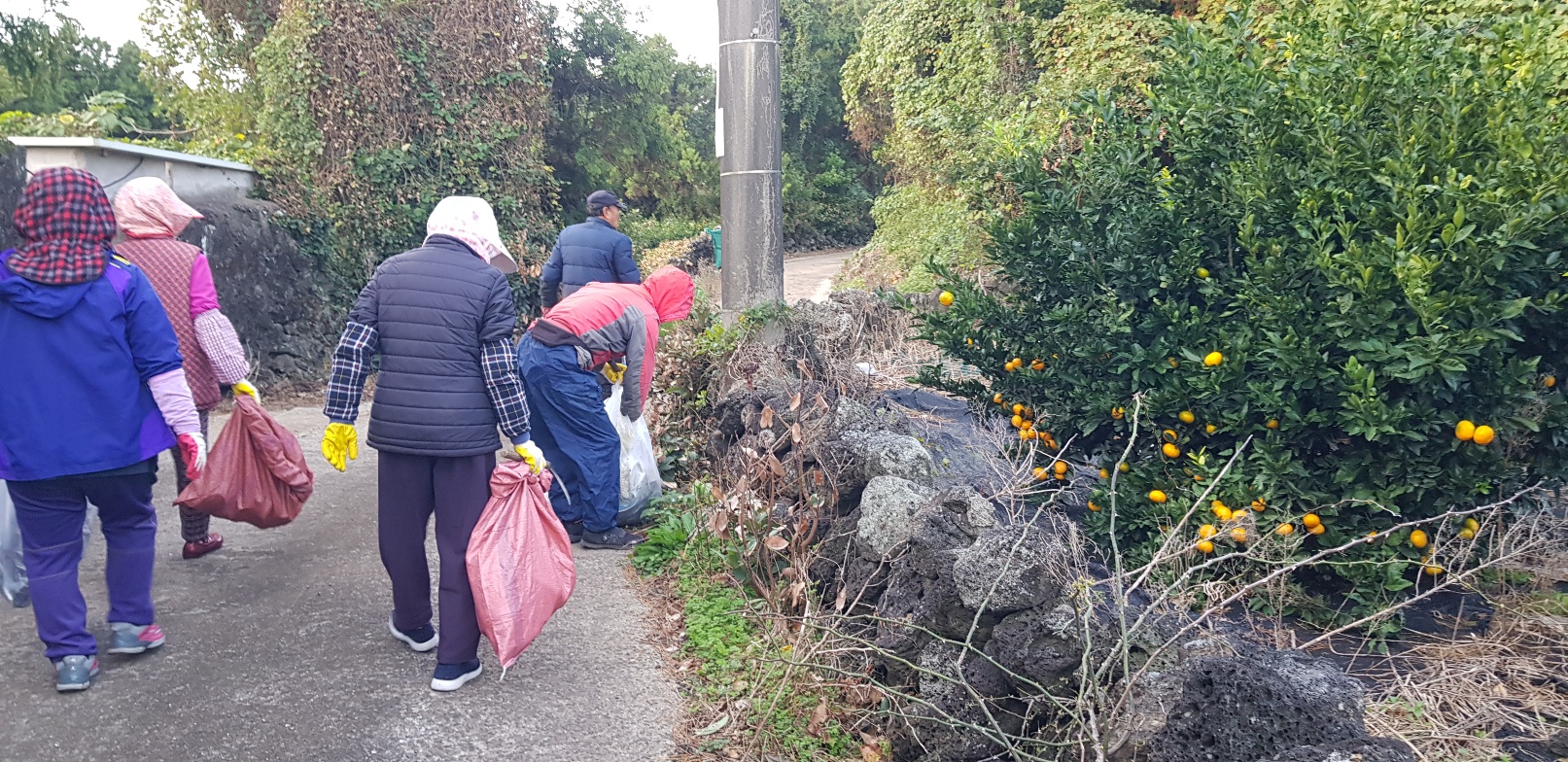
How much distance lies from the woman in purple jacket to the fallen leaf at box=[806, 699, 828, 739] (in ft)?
8.33

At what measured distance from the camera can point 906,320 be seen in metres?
8.11

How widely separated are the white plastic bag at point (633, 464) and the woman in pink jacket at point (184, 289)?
1773mm

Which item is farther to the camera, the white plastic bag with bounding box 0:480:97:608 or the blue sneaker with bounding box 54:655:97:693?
the white plastic bag with bounding box 0:480:97:608

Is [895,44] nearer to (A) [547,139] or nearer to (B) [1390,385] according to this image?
(A) [547,139]

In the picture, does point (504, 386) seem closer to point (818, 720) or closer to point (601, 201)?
point (818, 720)

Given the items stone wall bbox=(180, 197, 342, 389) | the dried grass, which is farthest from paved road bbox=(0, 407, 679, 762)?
stone wall bbox=(180, 197, 342, 389)

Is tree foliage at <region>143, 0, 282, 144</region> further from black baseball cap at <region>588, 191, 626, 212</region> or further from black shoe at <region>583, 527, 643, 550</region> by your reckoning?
black shoe at <region>583, 527, 643, 550</region>

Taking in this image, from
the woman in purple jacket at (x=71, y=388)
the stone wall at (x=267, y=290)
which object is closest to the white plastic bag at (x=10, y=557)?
the woman in purple jacket at (x=71, y=388)

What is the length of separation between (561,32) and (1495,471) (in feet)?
46.5

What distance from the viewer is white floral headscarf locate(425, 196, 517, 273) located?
3797 mm

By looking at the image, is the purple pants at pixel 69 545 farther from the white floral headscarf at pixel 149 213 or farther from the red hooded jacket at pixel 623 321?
the red hooded jacket at pixel 623 321

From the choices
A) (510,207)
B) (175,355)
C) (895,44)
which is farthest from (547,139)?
(175,355)

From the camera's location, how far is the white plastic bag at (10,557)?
4.26 metres

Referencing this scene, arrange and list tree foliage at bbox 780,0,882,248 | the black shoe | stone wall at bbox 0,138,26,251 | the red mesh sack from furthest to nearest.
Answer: tree foliage at bbox 780,0,882,248 → stone wall at bbox 0,138,26,251 → the black shoe → the red mesh sack
